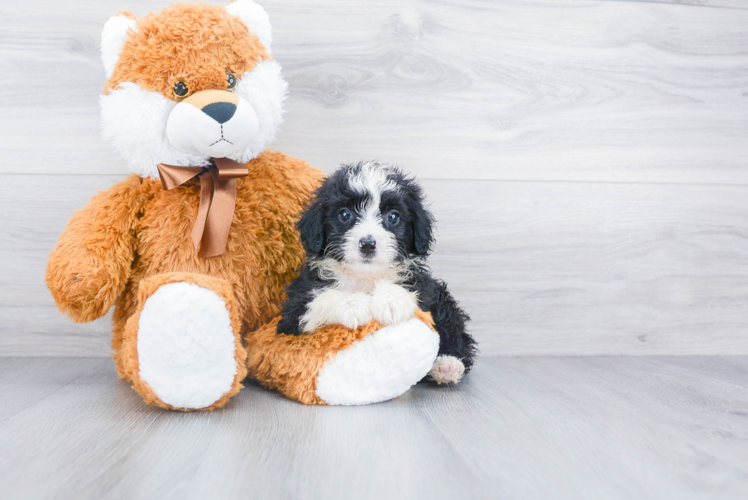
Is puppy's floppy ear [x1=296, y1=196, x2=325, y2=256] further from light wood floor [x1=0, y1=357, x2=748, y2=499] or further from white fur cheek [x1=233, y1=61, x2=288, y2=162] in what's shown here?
light wood floor [x1=0, y1=357, x2=748, y2=499]

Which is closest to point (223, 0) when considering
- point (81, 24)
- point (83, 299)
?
point (81, 24)

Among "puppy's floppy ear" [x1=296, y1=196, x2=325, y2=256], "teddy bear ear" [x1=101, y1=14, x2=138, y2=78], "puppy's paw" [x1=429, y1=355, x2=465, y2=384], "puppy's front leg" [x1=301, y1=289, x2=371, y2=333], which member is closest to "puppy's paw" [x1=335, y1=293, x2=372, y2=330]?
"puppy's front leg" [x1=301, y1=289, x2=371, y2=333]

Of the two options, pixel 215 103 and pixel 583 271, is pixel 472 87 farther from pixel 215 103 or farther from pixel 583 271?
pixel 215 103

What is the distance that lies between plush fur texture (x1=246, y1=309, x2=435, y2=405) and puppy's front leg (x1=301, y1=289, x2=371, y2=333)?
1cm

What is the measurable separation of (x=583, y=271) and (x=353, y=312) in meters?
0.80

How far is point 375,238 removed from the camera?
3.18ft

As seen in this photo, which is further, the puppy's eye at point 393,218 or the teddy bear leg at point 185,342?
the puppy's eye at point 393,218

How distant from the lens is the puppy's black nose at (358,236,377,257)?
0.96 metres

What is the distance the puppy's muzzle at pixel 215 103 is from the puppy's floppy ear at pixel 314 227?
23 cm

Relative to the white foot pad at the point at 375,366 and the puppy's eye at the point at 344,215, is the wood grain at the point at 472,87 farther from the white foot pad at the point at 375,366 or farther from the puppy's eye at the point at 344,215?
the white foot pad at the point at 375,366

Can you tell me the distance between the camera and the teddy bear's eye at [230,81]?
3.39 ft

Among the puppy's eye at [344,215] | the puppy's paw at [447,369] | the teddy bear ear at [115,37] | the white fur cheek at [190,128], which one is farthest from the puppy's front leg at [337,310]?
the teddy bear ear at [115,37]

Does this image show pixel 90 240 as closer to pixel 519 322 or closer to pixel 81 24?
pixel 81 24

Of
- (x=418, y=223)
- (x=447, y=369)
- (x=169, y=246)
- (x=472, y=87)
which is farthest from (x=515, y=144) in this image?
(x=169, y=246)
